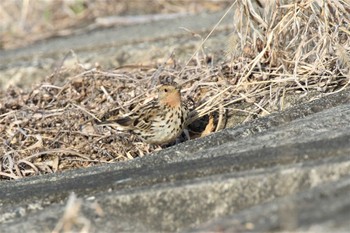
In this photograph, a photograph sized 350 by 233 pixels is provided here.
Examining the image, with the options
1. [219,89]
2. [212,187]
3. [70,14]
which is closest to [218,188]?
[212,187]

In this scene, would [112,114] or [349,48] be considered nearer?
[349,48]

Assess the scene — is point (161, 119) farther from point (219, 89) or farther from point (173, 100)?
point (219, 89)

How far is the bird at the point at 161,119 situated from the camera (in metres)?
5.63

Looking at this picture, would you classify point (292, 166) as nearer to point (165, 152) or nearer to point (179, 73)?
point (165, 152)

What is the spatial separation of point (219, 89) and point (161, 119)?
420 mm

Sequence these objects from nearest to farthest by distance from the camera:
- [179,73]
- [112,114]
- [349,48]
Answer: [349,48] → [112,114] → [179,73]

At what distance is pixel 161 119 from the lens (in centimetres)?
581

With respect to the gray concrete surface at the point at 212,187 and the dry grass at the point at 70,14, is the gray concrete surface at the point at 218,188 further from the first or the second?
the dry grass at the point at 70,14

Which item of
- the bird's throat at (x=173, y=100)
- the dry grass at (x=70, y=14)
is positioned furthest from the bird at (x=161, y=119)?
the dry grass at (x=70, y=14)

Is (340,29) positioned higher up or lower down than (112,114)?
higher up

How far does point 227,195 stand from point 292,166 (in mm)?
286

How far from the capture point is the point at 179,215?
3.76 m

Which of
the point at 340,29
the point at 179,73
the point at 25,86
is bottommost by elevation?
the point at 25,86

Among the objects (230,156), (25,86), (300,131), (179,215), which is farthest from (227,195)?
(25,86)
